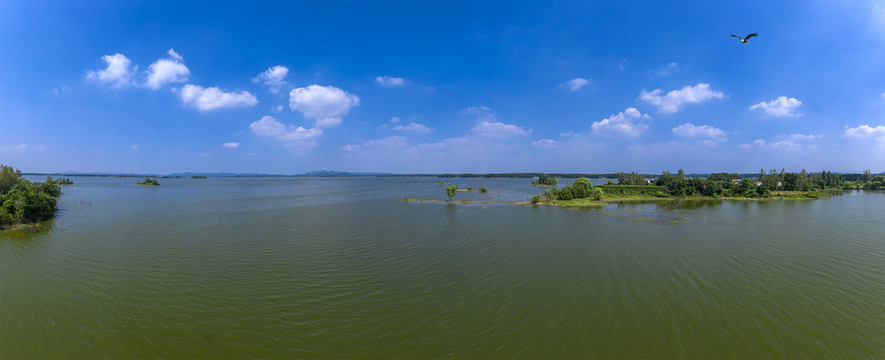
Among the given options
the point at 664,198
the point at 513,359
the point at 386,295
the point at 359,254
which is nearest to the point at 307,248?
the point at 359,254

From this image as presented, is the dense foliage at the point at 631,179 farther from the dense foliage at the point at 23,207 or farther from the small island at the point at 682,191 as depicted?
the dense foliage at the point at 23,207

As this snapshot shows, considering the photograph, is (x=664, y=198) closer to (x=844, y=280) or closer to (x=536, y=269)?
(x=844, y=280)

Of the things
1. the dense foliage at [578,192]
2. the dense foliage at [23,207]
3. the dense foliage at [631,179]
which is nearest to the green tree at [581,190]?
the dense foliage at [578,192]

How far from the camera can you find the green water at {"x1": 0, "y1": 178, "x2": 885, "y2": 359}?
10.4m

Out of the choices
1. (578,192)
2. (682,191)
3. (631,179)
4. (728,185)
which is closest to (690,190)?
(682,191)

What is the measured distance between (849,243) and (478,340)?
113ft

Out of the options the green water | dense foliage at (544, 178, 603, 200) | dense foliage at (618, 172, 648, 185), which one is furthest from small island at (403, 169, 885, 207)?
the green water

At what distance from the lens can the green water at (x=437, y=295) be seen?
10391 millimetres

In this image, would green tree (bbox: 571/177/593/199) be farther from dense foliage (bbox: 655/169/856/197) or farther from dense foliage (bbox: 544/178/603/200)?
dense foliage (bbox: 655/169/856/197)

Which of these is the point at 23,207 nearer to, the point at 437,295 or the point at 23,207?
the point at 23,207

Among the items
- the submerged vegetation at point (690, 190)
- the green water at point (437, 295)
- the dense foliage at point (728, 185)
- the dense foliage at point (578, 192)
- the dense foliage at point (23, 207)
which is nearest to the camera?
the green water at point (437, 295)

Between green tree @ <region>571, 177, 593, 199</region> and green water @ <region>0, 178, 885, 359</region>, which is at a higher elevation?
green tree @ <region>571, 177, 593, 199</region>

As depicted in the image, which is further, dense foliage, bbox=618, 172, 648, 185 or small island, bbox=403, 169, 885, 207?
dense foliage, bbox=618, 172, 648, 185

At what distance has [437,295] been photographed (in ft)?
46.5
